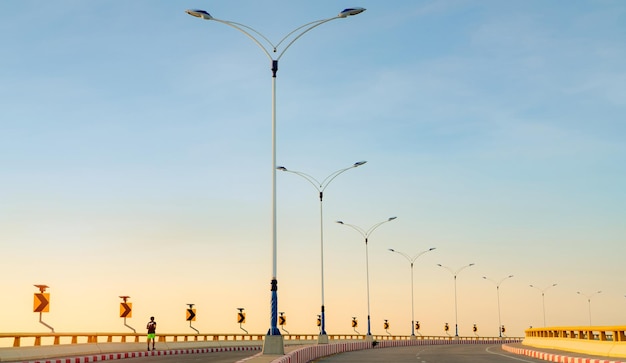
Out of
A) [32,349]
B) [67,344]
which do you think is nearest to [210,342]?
[67,344]

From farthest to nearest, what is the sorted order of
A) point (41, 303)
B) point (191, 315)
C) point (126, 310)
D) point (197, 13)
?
point (191, 315) < point (126, 310) < point (41, 303) < point (197, 13)

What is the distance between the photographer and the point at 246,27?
1256 inches

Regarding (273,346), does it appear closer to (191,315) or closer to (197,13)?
(197,13)

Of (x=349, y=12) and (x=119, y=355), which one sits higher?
(x=349, y=12)

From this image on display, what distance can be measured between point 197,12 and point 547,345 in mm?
26296

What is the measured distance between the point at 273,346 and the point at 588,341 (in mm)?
14575

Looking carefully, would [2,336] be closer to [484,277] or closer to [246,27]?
[246,27]

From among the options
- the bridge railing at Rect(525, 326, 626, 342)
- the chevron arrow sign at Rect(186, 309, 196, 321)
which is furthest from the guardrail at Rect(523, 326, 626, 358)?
the chevron arrow sign at Rect(186, 309, 196, 321)

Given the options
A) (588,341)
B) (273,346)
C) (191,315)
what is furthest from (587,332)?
(191,315)

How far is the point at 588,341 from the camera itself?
1394 inches

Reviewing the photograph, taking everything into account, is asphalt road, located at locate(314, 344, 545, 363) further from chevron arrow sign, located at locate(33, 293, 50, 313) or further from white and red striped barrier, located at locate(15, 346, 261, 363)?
chevron arrow sign, located at locate(33, 293, 50, 313)

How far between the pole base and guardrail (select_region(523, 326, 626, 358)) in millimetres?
11489

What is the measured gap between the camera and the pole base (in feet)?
89.0

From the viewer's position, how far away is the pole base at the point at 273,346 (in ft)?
89.0
